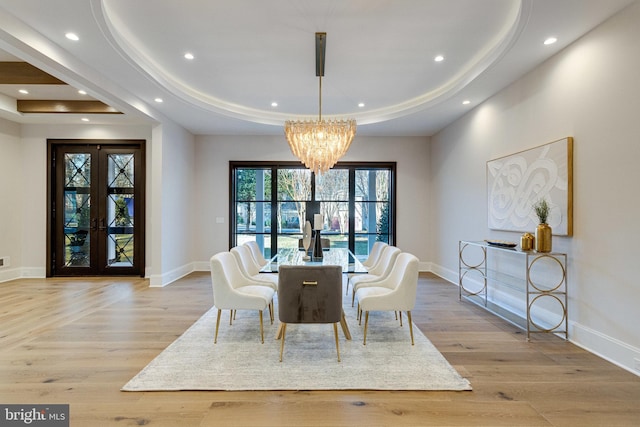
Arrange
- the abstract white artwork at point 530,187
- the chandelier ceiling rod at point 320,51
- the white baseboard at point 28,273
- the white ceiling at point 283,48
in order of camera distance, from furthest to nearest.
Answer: the white baseboard at point 28,273, the chandelier ceiling rod at point 320,51, the abstract white artwork at point 530,187, the white ceiling at point 283,48

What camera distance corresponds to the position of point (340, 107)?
5.25 metres

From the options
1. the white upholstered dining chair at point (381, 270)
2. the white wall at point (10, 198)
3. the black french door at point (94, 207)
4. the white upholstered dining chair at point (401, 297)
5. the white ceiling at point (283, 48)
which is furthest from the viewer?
the black french door at point (94, 207)

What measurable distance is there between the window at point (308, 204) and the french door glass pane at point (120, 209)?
1933mm

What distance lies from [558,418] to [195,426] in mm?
2225

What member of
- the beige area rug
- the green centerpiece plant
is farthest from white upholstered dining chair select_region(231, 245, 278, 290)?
the green centerpiece plant

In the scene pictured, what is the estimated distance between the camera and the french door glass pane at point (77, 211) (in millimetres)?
5754

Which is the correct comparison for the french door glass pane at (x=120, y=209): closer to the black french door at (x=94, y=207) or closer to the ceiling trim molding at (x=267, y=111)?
the black french door at (x=94, y=207)

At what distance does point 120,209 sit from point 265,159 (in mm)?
2943

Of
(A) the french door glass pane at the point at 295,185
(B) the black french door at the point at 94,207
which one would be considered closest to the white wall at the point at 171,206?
(B) the black french door at the point at 94,207

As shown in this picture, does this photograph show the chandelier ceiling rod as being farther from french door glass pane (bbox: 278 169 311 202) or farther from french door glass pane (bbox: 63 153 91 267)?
french door glass pane (bbox: 63 153 91 267)

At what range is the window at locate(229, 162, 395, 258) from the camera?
6.57 metres

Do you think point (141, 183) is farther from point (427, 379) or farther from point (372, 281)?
point (427, 379)

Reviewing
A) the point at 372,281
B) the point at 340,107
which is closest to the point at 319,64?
the point at 340,107

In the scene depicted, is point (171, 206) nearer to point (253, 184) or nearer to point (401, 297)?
point (253, 184)
